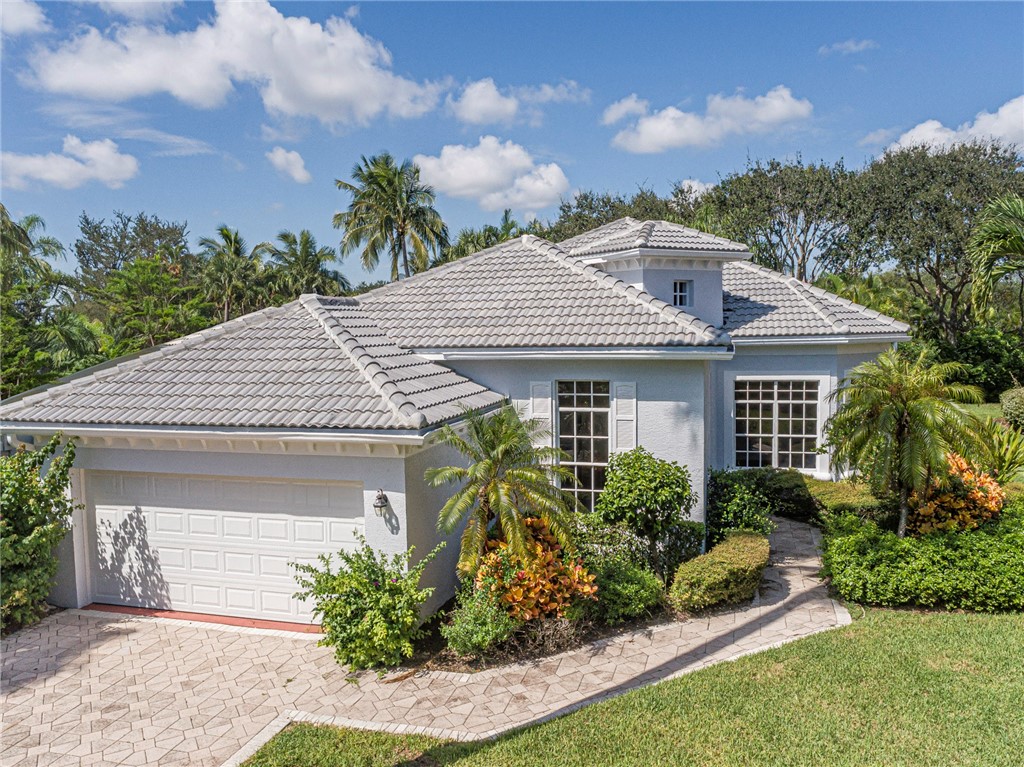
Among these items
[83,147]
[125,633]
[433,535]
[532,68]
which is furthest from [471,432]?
[83,147]

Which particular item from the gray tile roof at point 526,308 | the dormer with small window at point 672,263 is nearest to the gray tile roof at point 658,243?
the dormer with small window at point 672,263

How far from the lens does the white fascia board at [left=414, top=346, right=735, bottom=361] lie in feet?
34.0

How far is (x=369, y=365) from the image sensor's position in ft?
32.6

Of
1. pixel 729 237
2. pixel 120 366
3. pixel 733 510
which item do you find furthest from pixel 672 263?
pixel 729 237

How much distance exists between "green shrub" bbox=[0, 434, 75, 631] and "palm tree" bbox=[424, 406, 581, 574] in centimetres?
582

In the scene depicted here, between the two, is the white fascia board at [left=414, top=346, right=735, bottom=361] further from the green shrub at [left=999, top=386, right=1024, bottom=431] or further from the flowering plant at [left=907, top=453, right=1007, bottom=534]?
the green shrub at [left=999, top=386, right=1024, bottom=431]

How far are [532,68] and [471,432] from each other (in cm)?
1061

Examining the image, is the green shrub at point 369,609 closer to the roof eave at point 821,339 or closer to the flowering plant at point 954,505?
the flowering plant at point 954,505

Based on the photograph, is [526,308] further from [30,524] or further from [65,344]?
[65,344]

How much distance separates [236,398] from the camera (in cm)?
969

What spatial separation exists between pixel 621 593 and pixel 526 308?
5.70m

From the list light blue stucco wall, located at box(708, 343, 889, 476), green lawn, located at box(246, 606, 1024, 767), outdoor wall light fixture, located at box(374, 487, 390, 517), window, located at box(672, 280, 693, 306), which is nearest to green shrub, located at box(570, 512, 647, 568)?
green lawn, located at box(246, 606, 1024, 767)

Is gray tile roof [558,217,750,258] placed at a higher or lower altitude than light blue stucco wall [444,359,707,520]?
higher

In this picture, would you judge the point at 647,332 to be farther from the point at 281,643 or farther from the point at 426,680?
the point at 281,643
